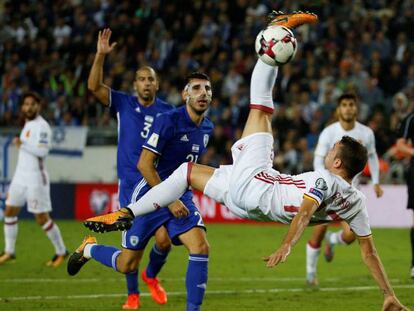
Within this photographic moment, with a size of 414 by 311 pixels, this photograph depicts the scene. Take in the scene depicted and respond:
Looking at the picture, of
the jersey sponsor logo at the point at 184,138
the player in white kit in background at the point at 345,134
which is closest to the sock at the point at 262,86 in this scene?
the jersey sponsor logo at the point at 184,138

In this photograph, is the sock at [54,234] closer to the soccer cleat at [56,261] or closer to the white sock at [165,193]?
the soccer cleat at [56,261]

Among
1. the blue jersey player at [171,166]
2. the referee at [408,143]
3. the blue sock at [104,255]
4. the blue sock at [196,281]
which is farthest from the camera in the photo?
the referee at [408,143]

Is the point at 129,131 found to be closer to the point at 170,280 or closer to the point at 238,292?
the point at 238,292

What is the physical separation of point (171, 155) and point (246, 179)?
148 centimetres

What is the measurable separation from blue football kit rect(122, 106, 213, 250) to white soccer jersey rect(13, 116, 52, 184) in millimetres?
4375

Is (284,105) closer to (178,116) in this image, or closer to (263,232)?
(263,232)

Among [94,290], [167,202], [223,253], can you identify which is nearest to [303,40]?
[223,253]

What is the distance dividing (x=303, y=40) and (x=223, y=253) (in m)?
9.28

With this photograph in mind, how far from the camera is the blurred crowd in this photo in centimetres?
2041

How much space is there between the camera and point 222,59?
73.8 feet

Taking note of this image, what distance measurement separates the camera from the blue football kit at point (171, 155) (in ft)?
29.2

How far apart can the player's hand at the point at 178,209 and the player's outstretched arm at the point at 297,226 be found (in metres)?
1.53

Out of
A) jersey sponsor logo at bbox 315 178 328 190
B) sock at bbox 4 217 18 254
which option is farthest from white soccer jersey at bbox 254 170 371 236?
sock at bbox 4 217 18 254

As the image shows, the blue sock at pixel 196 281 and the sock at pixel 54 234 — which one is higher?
the blue sock at pixel 196 281
